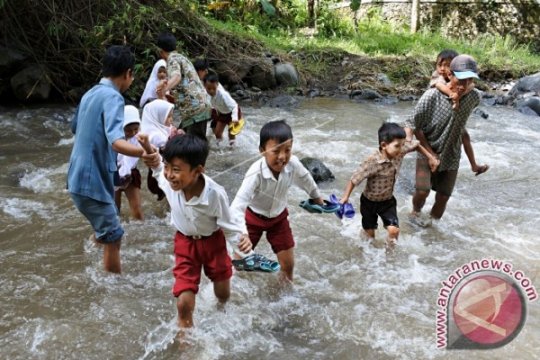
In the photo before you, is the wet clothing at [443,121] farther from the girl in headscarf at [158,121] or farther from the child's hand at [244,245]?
the child's hand at [244,245]

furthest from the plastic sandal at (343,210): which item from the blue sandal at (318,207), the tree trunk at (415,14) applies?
the tree trunk at (415,14)

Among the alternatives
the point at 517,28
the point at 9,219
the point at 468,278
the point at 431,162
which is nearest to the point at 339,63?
the point at 517,28

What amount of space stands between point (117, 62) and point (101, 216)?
1068 mm

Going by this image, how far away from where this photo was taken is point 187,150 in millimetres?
3004

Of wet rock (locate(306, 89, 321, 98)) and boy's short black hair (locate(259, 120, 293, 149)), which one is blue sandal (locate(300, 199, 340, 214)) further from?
wet rock (locate(306, 89, 321, 98))

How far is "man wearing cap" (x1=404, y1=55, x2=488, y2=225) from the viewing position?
4.79 meters

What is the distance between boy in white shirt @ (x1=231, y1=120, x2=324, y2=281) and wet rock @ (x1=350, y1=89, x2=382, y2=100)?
8.29m

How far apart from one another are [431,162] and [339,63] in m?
9.10

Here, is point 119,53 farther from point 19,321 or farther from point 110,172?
point 19,321

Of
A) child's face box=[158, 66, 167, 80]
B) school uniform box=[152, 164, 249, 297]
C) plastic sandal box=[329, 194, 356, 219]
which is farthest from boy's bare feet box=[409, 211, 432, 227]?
child's face box=[158, 66, 167, 80]

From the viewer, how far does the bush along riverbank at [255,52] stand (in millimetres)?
9180

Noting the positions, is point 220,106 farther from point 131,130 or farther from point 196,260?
point 196,260

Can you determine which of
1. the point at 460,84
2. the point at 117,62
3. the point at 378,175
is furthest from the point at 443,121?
the point at 117,62

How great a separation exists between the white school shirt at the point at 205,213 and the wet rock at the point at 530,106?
9549 millimetres
